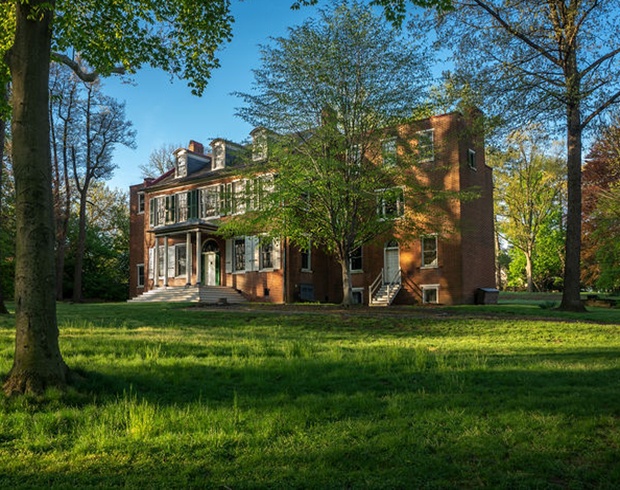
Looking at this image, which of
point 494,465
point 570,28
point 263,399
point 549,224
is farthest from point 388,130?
point 549,224

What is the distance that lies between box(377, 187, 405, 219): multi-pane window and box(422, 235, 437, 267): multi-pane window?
4479 millimetres

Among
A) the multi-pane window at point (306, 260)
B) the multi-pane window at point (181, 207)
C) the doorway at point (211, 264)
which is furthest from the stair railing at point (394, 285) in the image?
the multi-pane window at point (181, 207)

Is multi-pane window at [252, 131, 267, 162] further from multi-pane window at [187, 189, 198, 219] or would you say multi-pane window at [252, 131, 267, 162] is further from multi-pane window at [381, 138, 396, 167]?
multi-pane window at [187, 189, 198, 219]

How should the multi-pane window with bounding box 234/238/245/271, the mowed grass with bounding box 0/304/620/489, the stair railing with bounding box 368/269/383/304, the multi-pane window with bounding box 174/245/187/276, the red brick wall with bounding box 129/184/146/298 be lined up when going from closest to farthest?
the mowed grass with bounding box 0/304/620/489 → the stair railing with bounding box 368/269/383/304 → the multi-pane window with bounding box 234/238/245/271 → the multi-pane window with bounding box 174/245/187/276 → the red brick wall with bounding box 129/184/146/298

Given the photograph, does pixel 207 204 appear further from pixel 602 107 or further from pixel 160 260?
pixel 602 107

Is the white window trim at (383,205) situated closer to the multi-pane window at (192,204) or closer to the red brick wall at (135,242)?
the multi-pane window at (192,204)

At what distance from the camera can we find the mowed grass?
4.11 metres

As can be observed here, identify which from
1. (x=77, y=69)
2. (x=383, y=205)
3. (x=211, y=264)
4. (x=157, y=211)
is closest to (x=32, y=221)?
(x=77, y=69)

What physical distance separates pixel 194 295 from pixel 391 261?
31.9ft

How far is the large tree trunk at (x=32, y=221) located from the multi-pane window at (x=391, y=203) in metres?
14.5

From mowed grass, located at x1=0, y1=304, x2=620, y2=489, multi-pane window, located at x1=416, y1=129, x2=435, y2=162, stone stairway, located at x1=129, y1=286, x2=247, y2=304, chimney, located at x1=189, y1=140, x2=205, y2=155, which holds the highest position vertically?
chimney, located at x1=189, y1=140, x2=205, y2=155

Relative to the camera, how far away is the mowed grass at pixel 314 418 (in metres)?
4.11

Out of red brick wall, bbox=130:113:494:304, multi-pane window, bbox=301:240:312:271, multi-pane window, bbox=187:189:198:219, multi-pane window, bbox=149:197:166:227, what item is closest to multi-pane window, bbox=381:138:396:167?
red brick wall, bbox=130:113:494:304

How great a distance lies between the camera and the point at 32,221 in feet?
20.9
